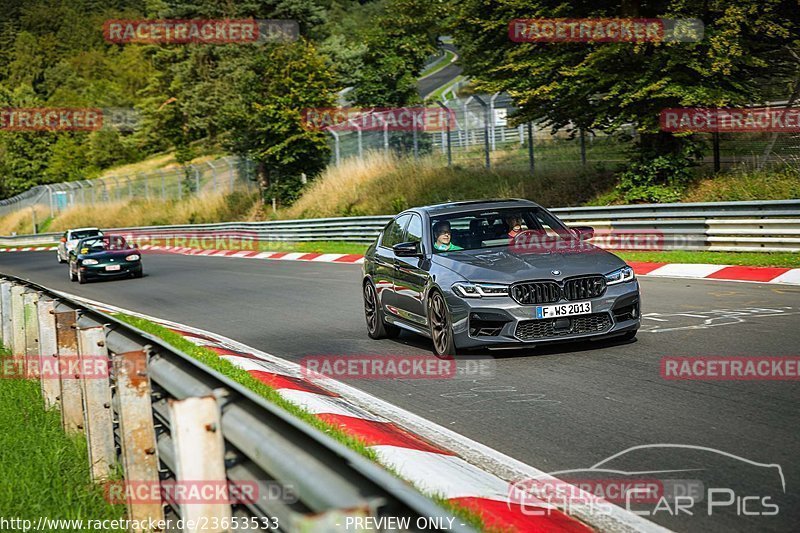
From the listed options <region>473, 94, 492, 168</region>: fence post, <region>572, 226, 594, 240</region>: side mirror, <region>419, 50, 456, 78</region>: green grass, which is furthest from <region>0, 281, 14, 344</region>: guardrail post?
<region>419, 50, 456, 78</region>: green grass

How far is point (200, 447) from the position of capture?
367 cm

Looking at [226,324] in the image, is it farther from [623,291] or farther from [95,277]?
[95,277]

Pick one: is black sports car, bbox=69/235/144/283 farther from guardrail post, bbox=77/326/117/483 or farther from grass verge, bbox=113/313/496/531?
guardrail post, bbox=77/326/117/483

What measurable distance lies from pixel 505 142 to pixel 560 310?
72.3ft

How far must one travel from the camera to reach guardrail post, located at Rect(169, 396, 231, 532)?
3654 millimetres

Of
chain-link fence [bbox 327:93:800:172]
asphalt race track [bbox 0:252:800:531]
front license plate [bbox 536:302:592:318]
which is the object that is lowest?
asphalt race track [bbox 0:252:800:531]

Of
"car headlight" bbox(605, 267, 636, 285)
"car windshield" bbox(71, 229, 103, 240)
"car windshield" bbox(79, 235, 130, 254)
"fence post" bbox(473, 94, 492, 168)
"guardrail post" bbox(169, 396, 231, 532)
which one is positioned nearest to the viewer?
"guardrail post" bbox(169, 396, 231, 532)

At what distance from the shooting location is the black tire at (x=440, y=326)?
9750 mm

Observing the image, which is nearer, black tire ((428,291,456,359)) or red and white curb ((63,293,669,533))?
red and white curb ((63,293,669,533))

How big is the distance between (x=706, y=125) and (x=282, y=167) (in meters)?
26.8

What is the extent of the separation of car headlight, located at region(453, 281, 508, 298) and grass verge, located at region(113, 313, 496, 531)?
2.10m

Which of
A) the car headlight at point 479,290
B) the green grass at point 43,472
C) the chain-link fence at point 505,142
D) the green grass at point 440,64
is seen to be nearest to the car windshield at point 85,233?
the chain-link fence at point 505,142

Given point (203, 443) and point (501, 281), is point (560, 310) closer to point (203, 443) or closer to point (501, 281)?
point (501, 281)

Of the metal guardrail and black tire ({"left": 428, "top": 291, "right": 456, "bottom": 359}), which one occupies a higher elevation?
the metal guardrail
